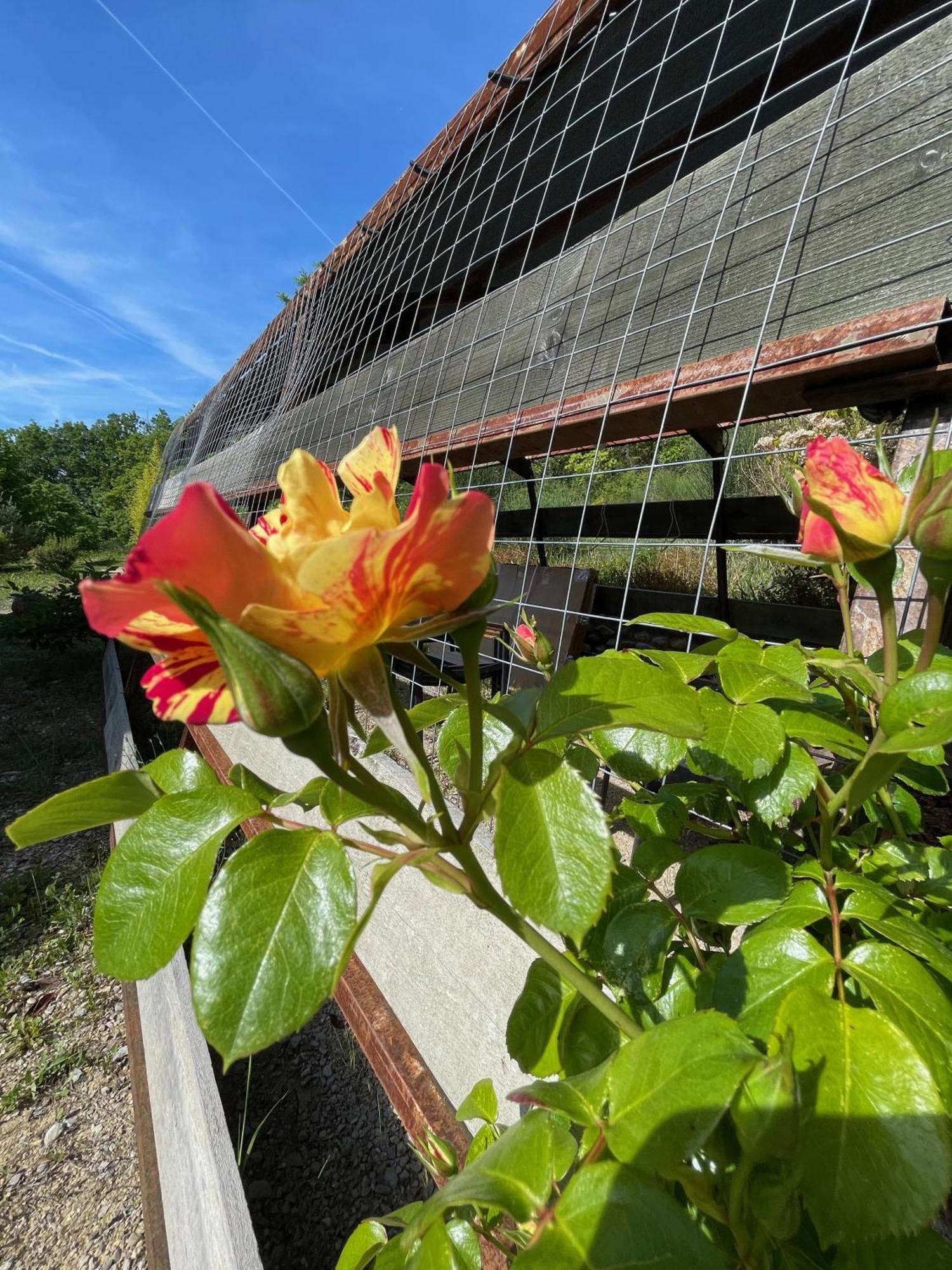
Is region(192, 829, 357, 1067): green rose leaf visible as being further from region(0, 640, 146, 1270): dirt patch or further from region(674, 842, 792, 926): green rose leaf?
region(0, 640, 146, 1270): dirt patch

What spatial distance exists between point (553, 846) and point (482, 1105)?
1.13ft

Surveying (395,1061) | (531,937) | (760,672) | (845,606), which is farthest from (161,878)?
(395,1061)

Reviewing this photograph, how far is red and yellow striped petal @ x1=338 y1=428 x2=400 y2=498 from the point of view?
0.29 metres

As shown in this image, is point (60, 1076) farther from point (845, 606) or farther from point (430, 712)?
point (845, 606)

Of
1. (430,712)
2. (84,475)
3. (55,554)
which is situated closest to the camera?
(430,712)

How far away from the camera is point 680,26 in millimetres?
1048

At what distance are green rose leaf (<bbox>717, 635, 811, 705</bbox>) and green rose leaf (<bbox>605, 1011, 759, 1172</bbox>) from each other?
7.8 inches

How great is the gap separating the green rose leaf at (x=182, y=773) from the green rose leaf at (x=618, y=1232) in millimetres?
250

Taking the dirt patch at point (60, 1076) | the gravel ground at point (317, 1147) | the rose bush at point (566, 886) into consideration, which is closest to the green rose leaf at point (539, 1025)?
the rose bush at point (566, 886)

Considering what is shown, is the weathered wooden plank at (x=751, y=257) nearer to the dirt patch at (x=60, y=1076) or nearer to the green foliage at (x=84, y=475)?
the dirt patch at (x=60, y=1076)

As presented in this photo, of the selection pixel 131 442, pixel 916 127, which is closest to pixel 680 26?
pixel 916 127

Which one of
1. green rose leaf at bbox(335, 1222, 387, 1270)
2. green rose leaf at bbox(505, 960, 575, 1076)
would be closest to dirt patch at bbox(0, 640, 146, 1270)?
green rose leaf at bbox(335, 1222, 387, 1270)

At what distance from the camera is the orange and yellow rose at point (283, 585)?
0.59 ft

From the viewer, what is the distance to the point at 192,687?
22 cm
